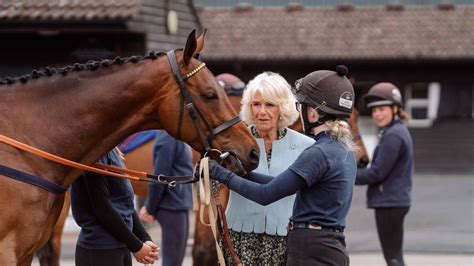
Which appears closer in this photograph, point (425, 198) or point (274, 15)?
point (425, 198)

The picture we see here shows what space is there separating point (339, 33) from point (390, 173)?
1952 cm

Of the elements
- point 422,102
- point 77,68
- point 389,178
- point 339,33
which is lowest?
point 422,102

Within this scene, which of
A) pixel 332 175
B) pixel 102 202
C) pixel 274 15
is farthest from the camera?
→ pixel 274 15

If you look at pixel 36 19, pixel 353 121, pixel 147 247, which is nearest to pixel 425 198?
pixel 36 19

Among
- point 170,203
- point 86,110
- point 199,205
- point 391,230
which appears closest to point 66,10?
point 170,203

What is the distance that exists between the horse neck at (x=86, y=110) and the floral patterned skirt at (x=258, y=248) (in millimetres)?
889

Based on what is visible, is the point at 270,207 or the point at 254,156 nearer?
the point at 254,156

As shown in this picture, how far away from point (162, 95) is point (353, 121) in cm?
428

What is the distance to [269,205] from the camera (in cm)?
536

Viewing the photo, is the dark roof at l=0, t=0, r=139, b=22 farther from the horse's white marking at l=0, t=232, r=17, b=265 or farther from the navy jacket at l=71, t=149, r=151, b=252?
the horse's white marking at l=0, t=232, r=17, b=265

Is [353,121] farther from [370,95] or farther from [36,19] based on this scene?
[36,19]

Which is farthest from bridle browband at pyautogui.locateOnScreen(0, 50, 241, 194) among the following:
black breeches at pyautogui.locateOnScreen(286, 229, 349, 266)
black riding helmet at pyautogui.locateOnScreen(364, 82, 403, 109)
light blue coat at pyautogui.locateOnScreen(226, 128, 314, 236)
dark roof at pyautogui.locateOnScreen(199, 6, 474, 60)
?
dark roof at pyautogui.locateOnScreen(199, 6, 474, 60)

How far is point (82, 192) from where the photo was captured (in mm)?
5309

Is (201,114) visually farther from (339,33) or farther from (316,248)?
(339,33)
